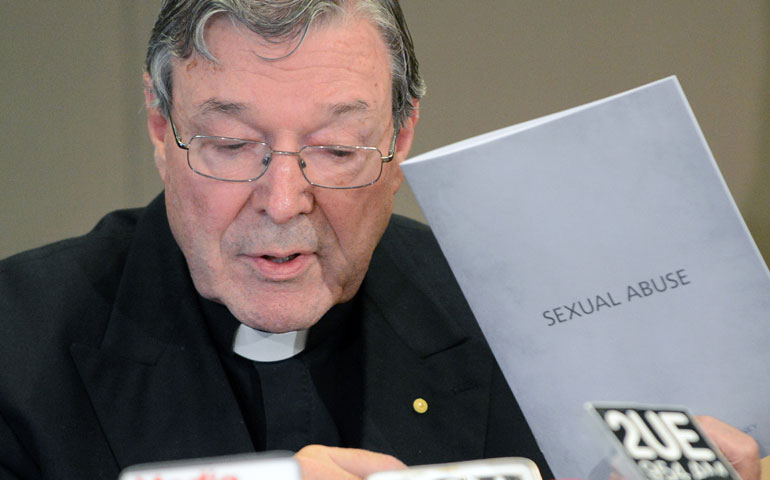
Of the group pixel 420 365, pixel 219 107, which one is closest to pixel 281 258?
pixel 219 107

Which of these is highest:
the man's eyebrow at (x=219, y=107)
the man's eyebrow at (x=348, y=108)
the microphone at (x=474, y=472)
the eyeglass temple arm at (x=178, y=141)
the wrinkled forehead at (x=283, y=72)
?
the wrinkled forehead at (x=283, y=72)

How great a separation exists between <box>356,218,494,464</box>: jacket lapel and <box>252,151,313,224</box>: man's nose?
376 mm

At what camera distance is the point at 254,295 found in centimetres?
118

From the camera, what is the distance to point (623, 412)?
722 millimetres

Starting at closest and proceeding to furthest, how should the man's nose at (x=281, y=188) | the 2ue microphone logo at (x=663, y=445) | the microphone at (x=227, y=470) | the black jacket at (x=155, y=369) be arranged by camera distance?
1. the microphone at (x=227, y=470)
2. the 2ue microphone logo at (x=663, y=445)
3. the man's nose at (x=281, y=188)
4. the black jacket at (x=155, y=369)

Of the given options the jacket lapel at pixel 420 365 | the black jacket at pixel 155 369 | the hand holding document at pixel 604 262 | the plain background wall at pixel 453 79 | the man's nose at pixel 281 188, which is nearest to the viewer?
the hand holding document at pixel 604 262

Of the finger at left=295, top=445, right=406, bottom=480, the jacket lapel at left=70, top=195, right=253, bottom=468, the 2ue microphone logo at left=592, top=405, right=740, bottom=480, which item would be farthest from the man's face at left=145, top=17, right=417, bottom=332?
the 2ue microphone logo at left=592, top=405, right=740, bottom=480

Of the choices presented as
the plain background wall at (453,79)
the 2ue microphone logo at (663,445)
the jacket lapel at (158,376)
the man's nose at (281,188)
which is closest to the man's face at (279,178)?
the man's nose at (281,188)

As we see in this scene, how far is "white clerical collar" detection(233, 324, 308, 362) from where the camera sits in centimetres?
139

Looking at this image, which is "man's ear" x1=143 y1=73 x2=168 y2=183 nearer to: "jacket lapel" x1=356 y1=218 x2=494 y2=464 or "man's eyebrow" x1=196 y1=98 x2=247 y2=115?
"man's eyebrow" x1=196 y1=98 x2=247 y2=115

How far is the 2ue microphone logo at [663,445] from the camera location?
68 cm

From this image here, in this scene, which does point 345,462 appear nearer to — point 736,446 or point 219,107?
point 736,446

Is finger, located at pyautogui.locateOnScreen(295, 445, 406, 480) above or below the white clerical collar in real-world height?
above

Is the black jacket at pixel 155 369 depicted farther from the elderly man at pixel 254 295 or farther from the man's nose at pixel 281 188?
the man's nose at pixel 281 188
